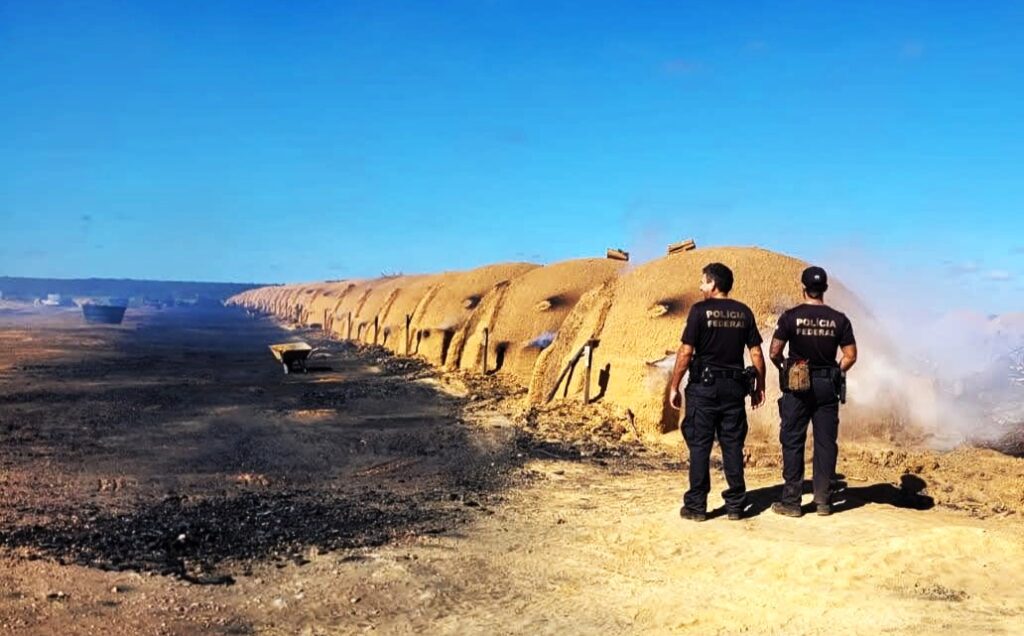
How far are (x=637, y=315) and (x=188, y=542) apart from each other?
29.8 ft

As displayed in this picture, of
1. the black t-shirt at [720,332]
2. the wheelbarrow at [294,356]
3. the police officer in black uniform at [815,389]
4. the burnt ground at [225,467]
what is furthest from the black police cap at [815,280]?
the wheelbarrow at [294,356]

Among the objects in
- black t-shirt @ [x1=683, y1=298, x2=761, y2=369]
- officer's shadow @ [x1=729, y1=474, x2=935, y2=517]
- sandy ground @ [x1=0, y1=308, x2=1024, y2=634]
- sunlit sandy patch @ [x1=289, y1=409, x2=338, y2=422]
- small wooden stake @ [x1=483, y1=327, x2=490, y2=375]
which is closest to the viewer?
sandy ground @ [x1=0, y1=308, x2=1024, y2=634]

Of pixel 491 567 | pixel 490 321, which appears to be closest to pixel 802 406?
pixel 491 567

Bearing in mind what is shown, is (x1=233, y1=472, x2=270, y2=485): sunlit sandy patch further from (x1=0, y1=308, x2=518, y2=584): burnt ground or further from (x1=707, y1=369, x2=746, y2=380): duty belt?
(x1=707, y1=369, x2=746, y2=380): duty belt

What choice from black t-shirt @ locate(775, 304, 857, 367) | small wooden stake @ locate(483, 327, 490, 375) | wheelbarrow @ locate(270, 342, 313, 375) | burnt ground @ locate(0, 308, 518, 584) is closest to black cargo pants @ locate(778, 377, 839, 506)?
black t-shirt @ locate(775, 304, 857, 367)

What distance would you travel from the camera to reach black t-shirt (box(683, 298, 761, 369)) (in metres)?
6.58

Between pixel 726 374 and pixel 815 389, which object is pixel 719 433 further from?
pixel 815 389

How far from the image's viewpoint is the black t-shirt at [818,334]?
6695 millimetres

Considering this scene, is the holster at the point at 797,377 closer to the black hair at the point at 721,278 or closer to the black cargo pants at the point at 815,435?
the black cargo pants at the point at 815,435

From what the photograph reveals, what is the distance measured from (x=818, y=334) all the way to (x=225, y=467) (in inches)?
317

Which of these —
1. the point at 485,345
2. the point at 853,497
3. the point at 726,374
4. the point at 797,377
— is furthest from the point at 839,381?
the point at 485,345

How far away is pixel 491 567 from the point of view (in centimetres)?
628

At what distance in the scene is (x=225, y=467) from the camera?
10703 millimetres

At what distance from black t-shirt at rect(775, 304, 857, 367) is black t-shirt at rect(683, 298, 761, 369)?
41 centimetres
